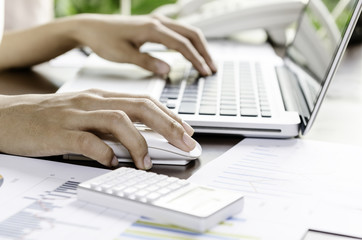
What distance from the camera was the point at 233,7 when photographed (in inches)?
55.0

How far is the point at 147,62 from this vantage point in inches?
36.8

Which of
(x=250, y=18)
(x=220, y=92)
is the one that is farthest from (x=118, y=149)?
(x=250, y=18)

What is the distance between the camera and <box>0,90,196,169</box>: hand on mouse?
0.59 m

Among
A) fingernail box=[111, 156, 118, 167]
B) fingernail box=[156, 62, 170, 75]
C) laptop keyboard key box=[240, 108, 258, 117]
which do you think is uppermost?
fingernail box=[156, 62, 170, 75]

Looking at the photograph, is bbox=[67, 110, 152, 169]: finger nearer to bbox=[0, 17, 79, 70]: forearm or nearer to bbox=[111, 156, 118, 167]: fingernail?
bbox=[111, 156, 118, 167]: fingernail

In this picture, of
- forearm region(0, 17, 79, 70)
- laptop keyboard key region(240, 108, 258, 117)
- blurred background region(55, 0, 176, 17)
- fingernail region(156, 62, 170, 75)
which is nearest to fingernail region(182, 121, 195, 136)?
laptop keyboard key region(240, 108, 258, 117)

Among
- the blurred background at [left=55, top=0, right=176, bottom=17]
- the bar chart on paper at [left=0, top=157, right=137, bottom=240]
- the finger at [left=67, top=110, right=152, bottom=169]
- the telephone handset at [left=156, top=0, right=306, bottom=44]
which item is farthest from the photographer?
the blurred background at [left=55, top=0, right=176, bottom=17]

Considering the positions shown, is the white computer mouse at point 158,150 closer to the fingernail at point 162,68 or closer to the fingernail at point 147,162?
the fingernail at point 147,162

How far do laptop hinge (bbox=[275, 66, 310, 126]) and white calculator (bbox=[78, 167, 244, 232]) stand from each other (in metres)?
0.26

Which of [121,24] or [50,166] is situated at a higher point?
[121,24]

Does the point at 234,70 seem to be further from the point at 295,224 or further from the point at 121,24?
the point at 295,224

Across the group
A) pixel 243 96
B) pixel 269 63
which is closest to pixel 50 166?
pixel 243 96

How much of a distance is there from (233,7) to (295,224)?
1001mm

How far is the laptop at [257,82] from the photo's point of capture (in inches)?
27.5
